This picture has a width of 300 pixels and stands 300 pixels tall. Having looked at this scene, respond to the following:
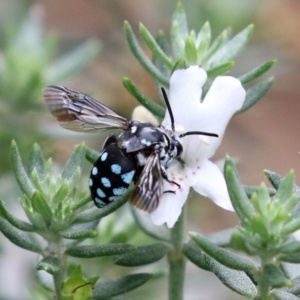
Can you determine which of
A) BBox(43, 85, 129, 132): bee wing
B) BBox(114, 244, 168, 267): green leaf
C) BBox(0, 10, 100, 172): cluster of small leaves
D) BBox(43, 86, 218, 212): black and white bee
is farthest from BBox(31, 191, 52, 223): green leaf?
BBox(0, 10, 100, 172): cluster of small leaves

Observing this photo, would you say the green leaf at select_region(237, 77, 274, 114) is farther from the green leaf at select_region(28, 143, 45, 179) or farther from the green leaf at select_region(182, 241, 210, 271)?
the green leaf at select_region(28, 143, 45, 179)

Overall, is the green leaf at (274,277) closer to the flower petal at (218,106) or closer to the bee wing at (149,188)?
the bee wing at (149,188)

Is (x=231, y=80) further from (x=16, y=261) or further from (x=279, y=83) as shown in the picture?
(x=279, y=83)

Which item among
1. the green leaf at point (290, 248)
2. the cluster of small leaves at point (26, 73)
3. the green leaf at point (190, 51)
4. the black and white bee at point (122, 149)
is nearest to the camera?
the green leaf at point (290, 248)

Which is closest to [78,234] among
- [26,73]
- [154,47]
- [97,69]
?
[154,47]

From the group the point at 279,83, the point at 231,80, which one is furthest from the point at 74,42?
the point at 231,80

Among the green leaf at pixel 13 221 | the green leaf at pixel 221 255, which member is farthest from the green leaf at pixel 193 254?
the green leaf at pixel 13 221
